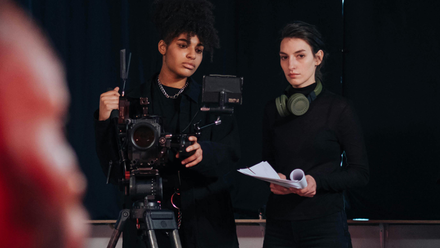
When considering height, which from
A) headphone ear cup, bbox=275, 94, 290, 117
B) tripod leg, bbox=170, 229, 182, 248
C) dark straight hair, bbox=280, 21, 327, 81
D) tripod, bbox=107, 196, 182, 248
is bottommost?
tripod leg, bbox=170, 229, 182, 248

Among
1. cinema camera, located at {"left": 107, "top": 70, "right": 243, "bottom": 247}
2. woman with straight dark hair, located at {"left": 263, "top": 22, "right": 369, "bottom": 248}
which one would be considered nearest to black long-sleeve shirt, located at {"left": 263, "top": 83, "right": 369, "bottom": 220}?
woman with straight dark hair, located at {"left": 263, "top": 22, "right": 369, "bottom": 248}

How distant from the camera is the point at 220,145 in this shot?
134 cm

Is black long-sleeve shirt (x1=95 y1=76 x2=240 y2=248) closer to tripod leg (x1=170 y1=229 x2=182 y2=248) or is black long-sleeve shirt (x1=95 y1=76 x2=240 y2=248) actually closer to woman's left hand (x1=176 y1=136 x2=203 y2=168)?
woman's left hand (x1=176 y1=136 x2=203 y2=168)

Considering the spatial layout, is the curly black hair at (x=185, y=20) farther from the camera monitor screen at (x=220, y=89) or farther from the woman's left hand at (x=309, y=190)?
the woman's left hand at (x=309, y=190)

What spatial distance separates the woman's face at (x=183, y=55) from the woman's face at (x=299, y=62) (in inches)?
13.1

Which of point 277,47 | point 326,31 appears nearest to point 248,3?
point 277,47

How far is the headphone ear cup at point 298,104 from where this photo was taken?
51.6 inches

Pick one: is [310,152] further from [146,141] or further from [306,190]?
[146,141]

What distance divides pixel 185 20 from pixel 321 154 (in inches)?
27.4

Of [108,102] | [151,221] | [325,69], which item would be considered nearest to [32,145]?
[108,102]

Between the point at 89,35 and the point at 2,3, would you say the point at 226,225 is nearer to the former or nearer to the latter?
the point at 89,35

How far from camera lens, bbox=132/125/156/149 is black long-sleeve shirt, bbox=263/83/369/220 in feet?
1.62

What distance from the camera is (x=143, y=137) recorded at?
3.51 feet

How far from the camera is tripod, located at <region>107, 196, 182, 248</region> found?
103cm
